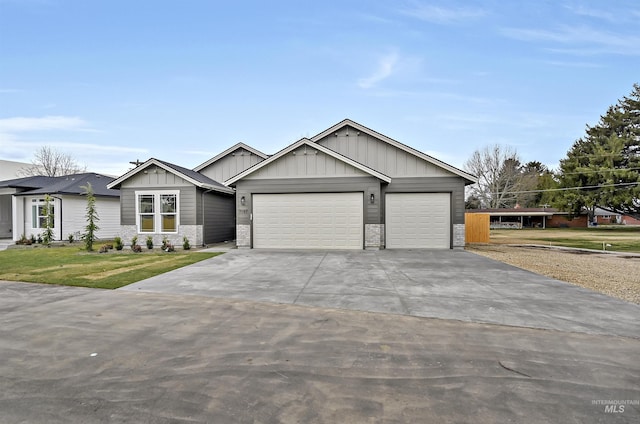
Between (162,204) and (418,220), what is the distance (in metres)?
11.5

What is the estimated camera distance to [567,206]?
34875 mm

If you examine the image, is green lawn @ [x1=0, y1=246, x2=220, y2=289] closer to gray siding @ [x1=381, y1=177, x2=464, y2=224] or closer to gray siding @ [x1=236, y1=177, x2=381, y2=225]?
gray siding @ [x1=236, y1=177, x2=381, y2=225]

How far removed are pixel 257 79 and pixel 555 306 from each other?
52.6 ft

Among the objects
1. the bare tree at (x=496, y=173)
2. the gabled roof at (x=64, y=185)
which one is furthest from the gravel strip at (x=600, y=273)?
the bare tree at (x=496, y=173)

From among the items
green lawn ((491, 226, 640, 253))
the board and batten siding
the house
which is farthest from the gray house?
the house

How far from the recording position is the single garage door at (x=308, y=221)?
43.4ft

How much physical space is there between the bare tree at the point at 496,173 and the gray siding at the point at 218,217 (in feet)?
118

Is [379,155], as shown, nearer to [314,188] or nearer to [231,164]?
[314,188]

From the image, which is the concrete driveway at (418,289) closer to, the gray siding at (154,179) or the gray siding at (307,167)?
the gray siding at (307,167)

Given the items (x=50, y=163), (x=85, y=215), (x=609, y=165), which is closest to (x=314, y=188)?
(x=85, y=215)

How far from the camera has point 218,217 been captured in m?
16.1

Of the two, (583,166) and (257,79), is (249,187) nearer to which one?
(257,79)

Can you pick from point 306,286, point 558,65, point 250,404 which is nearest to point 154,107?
point 306,286

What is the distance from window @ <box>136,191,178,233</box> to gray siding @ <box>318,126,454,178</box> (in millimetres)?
7633
